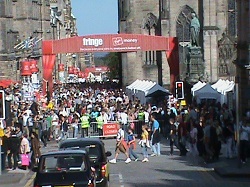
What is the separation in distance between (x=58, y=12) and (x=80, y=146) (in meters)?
146

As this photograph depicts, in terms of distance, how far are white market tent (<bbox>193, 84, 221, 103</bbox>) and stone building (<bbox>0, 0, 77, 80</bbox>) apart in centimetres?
4414

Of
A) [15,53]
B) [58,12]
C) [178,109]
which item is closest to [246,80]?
[178,109]

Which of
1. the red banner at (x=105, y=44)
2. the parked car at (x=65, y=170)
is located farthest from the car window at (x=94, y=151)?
the red banner at (x=105, y=44)

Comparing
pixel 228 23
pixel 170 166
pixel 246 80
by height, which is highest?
pixel 228 23

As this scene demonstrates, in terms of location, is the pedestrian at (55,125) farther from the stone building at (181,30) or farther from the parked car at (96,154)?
the stone building at (181,30)

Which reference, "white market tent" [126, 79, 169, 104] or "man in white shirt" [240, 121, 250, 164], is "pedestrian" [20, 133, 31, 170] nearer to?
"man in white shirt" [240, 121, 250, 164]

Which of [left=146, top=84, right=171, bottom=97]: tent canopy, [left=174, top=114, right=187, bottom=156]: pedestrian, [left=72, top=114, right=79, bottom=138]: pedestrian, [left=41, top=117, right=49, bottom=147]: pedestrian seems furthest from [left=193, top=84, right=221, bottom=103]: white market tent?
[left=174, top=114, right=187, bottom=156]: pedestrian

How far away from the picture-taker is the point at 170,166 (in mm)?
28906

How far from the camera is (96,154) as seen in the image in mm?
21516

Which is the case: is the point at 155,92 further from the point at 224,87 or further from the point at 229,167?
the point at 229,167

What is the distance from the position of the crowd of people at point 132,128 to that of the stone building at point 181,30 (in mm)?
20765

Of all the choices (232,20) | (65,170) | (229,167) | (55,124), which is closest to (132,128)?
(55,124)

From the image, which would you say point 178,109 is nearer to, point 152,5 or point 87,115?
point 87,115

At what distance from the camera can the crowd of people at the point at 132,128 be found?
96.4 feet
